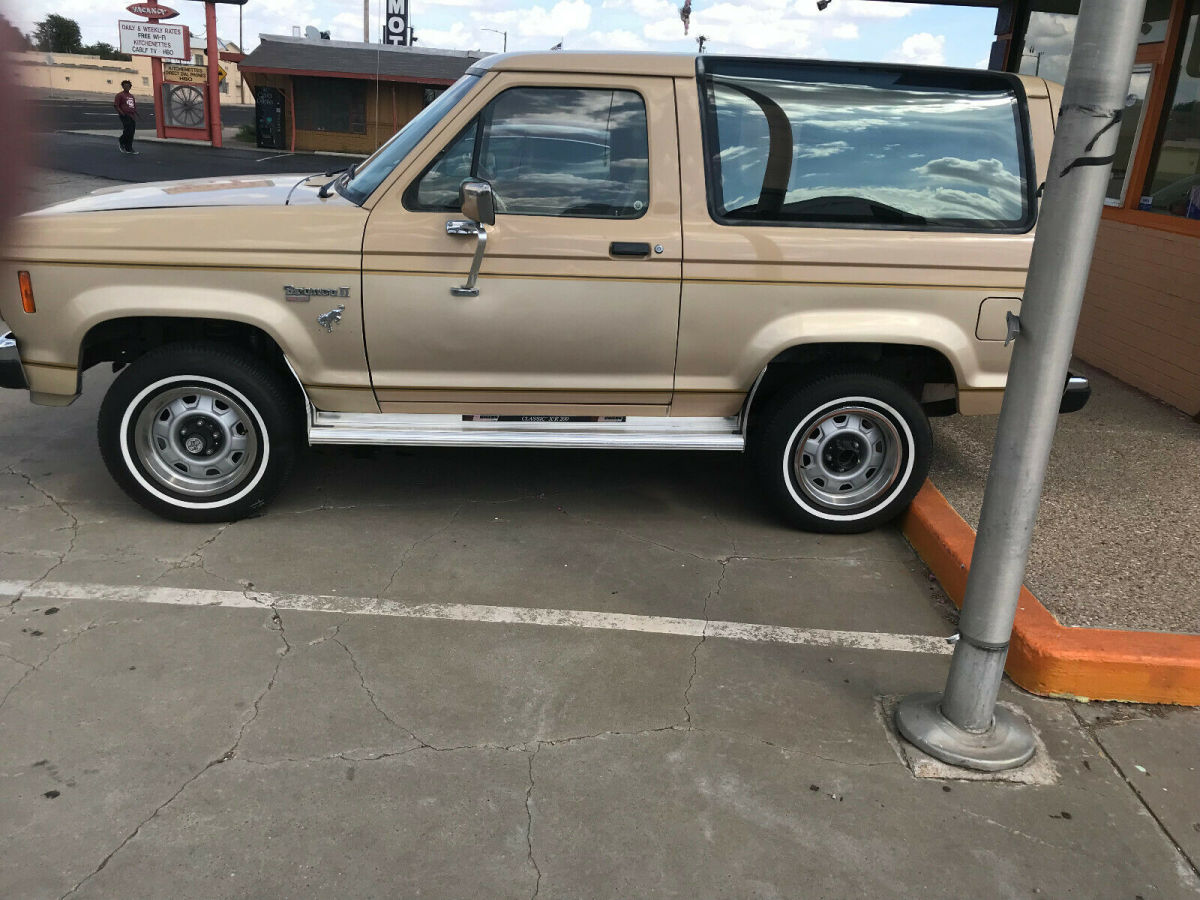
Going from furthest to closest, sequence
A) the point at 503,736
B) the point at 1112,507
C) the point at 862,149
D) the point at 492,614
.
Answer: the point at 1112,507
the point at 862,149
the point at 492,614
the point at 503,736

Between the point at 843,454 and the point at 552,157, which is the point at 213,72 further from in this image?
the point at 843,454

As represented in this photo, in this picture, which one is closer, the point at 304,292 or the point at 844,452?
the point at 304,292

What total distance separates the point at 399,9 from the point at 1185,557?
129ft

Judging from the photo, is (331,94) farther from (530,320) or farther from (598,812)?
(598,812)

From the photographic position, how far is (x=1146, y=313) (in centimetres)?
742

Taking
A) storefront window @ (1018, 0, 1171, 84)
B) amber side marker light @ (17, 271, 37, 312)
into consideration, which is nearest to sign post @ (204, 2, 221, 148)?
storefront window @ (1018, 0, 1171, 84)

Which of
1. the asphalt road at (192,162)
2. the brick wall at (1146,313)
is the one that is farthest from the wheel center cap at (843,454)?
the asphalt road at (192,162)

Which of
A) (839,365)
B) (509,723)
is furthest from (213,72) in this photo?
(509,723)

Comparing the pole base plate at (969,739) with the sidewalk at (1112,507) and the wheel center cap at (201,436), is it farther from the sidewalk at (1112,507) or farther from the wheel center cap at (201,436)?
the wheel center cap at (201,436)

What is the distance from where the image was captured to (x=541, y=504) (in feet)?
17.6

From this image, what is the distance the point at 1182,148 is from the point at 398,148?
5894mm

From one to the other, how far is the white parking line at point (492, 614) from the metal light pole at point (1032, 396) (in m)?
0.52

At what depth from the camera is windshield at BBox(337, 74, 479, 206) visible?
470cm

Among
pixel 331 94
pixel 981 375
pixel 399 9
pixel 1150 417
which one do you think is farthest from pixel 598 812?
pixel 399 9
